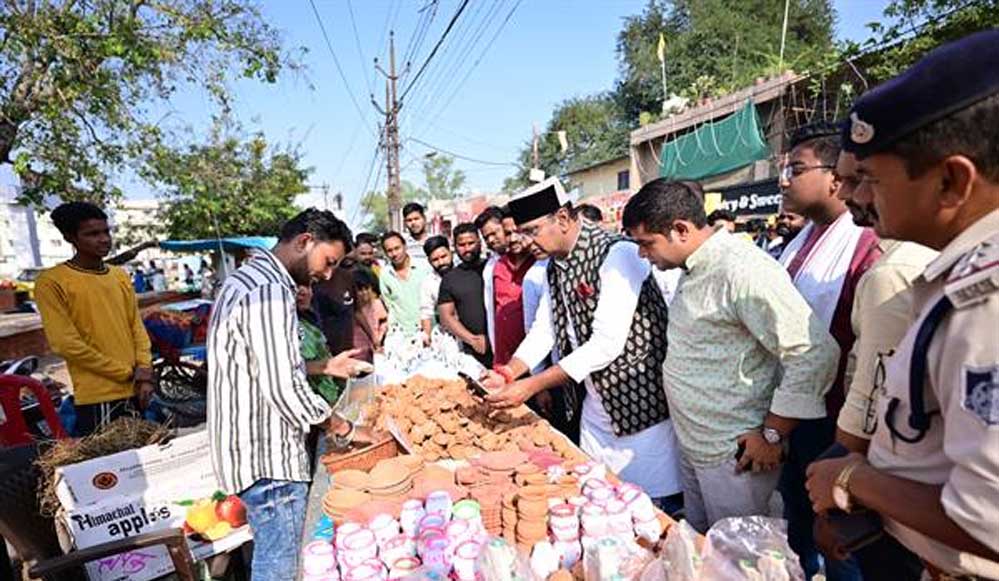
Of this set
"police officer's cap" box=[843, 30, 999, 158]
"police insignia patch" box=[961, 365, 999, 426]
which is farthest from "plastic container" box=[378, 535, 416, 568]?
"police officer's cap" box=[843, 30, 999, 158]

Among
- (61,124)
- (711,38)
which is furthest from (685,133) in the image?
(61,124)

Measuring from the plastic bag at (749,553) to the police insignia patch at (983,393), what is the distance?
620 mm

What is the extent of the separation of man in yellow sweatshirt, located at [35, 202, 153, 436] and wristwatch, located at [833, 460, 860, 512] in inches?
138

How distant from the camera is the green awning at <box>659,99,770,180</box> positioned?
441 inches

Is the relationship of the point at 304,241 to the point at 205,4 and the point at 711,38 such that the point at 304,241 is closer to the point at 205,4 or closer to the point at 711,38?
the point at 205,4

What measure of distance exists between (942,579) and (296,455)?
74.1 inches

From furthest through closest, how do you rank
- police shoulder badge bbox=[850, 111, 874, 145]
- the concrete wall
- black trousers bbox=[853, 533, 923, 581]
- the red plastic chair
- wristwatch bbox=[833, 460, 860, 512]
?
the concrete wall → the red plastic chair → black trousers bbox=[853, 533, 923, 581] → wristwatch bbox=[833, 460, 860, 512] → police shoulder badge bbox=[850, 111, 874, 145]

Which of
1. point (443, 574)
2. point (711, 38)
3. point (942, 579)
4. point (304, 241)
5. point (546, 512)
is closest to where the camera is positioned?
point (942, 579)

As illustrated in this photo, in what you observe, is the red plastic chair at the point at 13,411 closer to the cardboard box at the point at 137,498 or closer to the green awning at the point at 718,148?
the cardboard box at the point at 137,498

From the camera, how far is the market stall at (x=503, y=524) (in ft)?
4.04

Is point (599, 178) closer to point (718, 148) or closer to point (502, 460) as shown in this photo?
point (718, 148)

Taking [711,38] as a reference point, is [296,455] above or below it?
below

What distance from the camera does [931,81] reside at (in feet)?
2.39

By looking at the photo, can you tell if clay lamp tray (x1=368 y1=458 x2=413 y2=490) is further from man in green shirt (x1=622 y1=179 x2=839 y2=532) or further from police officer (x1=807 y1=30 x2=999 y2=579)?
police officer (x1=807 y1=30 x2=999 y2=579)
